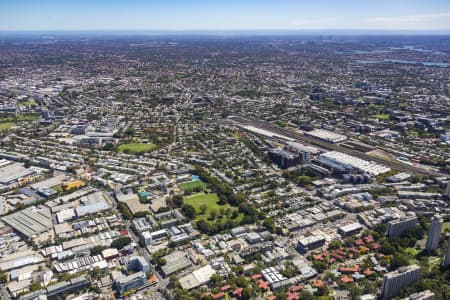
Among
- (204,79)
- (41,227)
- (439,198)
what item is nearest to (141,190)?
(41,227)

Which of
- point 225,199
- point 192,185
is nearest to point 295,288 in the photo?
point 225,199

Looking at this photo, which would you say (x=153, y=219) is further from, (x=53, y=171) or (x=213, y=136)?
(x=213, y=136)

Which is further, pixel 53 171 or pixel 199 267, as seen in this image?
pixel 53 171

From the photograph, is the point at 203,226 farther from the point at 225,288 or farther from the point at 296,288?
the point at 296,288

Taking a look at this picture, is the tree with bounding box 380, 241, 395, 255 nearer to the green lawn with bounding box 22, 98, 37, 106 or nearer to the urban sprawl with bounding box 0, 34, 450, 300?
the urban sprawl with bounding box 0, 34, 450, 300

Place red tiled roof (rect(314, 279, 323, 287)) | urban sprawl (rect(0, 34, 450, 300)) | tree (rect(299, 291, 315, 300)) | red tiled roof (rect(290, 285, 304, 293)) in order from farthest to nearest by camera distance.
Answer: urban sprawl (rect(0, 34, 450, 300)) → red tiled roof (rect(314, 279, 323, 287)) → red tiled roof (rect(290, 285, 304, 293)) → tree (rect(299, 291, 315, 300))

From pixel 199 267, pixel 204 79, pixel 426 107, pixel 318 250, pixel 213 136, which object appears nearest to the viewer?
pixel 199 267

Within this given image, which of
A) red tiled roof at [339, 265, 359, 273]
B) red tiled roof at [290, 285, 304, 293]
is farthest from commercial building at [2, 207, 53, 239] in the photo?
red tiled roof at [339, 265, 359, 273]
